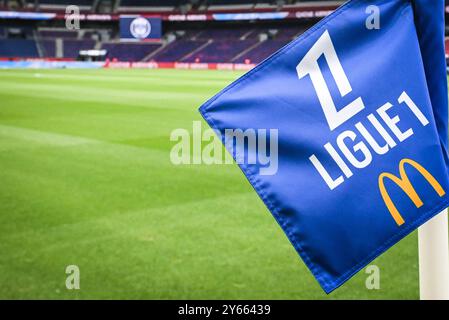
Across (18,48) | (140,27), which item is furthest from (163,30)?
(18,48)

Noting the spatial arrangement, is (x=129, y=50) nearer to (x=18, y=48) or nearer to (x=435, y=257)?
(x=18, y=48)

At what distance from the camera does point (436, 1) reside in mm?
1674

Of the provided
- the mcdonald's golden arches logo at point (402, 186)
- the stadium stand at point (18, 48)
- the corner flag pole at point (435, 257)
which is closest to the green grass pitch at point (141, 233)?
the corner flag pole at point (435, 257)

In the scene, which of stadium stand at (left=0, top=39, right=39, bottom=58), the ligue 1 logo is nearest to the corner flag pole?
the ligue 1 logo

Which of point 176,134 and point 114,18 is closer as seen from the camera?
point 176,134

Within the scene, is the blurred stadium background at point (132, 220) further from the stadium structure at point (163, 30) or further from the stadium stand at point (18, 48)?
the stadium stand at point (18, 48)

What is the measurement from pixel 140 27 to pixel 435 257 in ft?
190

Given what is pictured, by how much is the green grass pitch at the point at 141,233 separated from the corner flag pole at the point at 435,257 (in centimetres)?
183

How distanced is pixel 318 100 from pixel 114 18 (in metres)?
60.5

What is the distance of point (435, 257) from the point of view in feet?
5.57

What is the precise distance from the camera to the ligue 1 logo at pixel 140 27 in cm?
5619

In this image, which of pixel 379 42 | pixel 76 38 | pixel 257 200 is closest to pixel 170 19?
pixel 76 38
